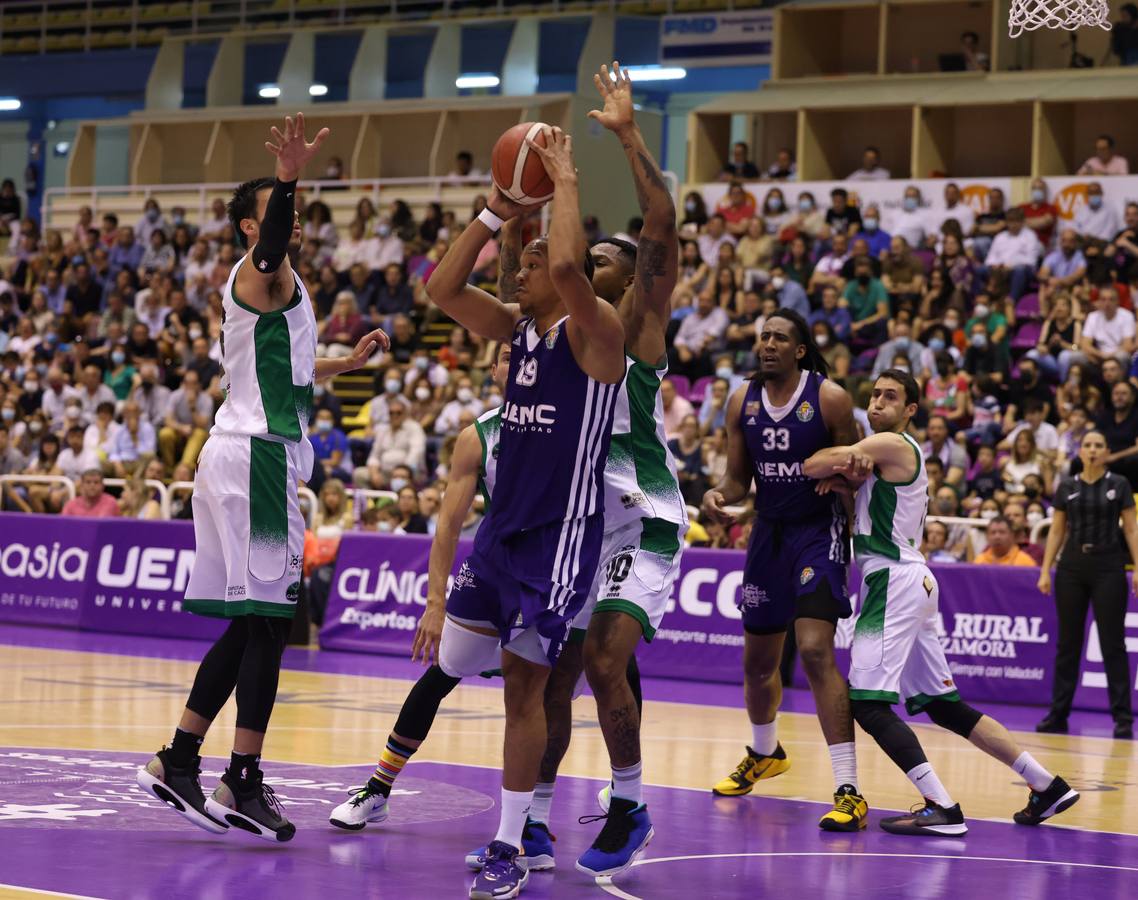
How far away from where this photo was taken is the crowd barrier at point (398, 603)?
45.2 ft

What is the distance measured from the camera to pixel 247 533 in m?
6.93

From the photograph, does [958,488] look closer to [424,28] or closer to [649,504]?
[649,504]

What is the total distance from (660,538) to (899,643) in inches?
67.2

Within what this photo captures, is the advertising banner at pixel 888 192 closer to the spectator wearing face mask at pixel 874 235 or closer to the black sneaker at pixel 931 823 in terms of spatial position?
the spectator wearing face mask at pixel 874 235

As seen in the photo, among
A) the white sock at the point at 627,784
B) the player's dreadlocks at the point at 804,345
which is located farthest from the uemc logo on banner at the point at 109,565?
the white sock at the point at 627,784

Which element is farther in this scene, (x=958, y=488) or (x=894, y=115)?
(x=894, y=115)

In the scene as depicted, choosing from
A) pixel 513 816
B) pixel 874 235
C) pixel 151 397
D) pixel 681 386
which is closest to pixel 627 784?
pixel 513 816

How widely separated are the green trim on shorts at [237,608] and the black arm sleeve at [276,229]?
4.31 ft

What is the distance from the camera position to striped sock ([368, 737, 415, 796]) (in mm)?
7223

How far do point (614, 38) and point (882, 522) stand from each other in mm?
24279

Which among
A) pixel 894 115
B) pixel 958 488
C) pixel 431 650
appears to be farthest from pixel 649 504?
pixel 894 115

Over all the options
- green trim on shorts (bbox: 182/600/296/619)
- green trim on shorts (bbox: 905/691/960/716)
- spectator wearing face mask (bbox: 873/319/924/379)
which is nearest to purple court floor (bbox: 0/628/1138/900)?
green trim on shorts (bbox: 905/691/960/716)

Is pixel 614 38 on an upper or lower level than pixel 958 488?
upper

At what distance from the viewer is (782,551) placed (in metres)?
8.48
